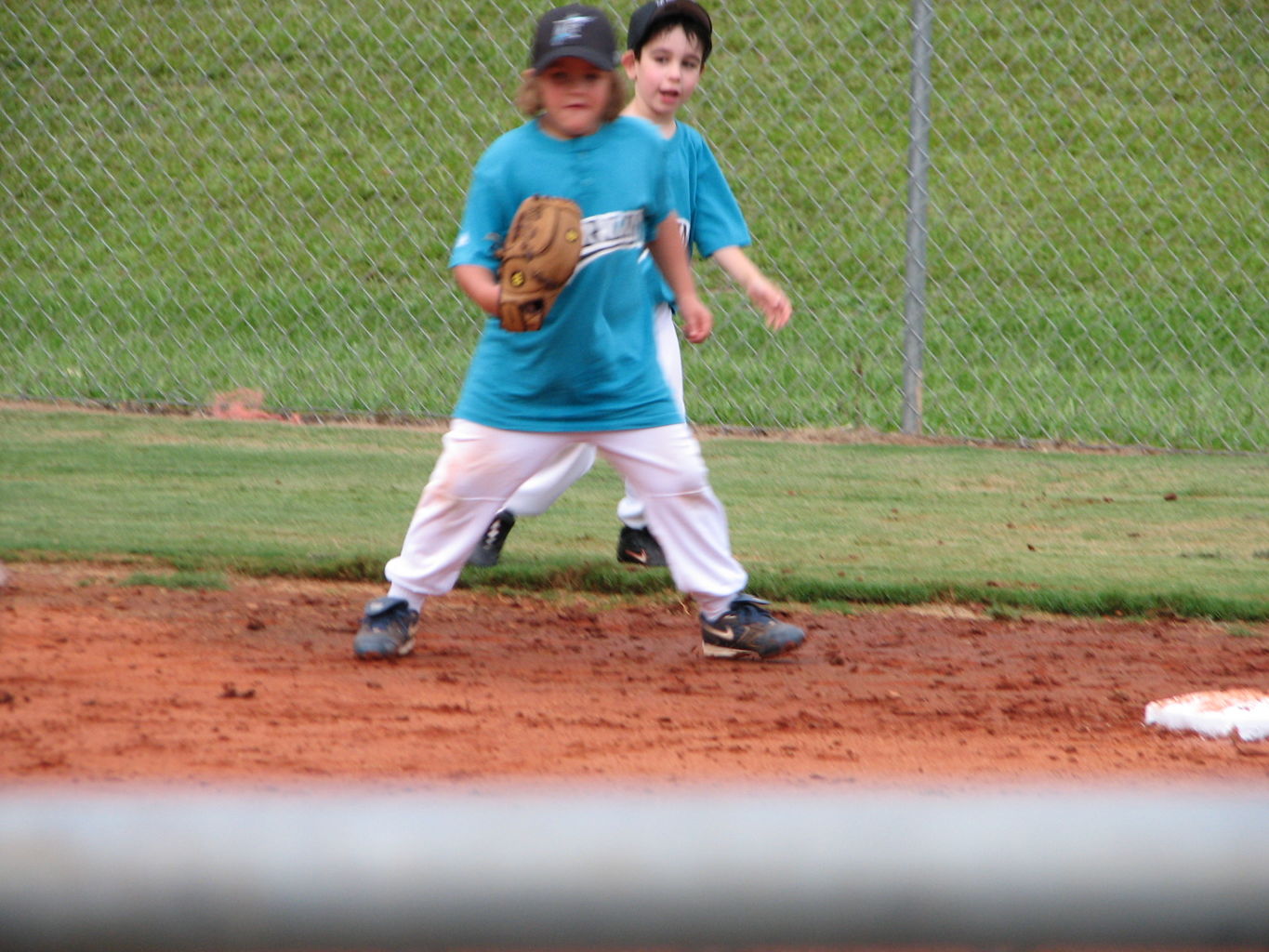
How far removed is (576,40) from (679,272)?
63 centimetres

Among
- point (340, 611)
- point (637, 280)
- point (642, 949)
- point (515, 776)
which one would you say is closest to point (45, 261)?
point (340, 611)

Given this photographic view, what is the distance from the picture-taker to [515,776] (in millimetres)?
2730

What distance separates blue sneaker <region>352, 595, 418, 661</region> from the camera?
3.69 m

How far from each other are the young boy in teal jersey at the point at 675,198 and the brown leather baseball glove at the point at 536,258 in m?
0.98

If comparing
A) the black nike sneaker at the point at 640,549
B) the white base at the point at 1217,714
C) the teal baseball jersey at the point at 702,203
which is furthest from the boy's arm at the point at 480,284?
the white base at the point at 1217,714

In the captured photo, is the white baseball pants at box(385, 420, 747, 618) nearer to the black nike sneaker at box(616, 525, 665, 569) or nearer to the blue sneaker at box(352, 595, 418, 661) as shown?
the blue sneaker at box(352, 595, 418, 661)

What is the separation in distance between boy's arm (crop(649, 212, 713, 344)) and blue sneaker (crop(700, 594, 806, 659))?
2.19ft

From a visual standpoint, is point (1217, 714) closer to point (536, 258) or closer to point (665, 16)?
point (536, 258)

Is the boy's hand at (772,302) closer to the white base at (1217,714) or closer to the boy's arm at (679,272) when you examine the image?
the boy's arm at (679,272)

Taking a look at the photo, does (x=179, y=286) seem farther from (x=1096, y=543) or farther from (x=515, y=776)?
(x=515, y=776)

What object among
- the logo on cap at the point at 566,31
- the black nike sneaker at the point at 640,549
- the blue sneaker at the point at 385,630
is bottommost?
the black nike sneaker at the point at 640,549

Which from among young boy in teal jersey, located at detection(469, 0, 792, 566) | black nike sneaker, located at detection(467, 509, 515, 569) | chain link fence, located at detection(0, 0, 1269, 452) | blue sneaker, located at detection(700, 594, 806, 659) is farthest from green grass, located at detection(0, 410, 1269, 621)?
chain link fence, located at detection(0, 0, 1269, 452)

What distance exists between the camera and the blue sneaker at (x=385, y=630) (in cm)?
369

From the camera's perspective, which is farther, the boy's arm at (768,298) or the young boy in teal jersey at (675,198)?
the young boy in teal jersey at (675,198)
